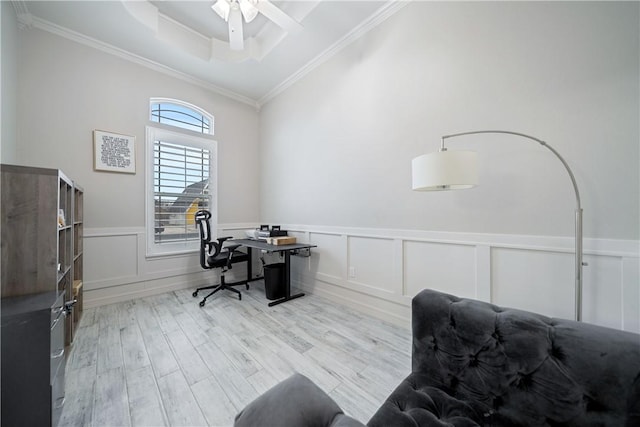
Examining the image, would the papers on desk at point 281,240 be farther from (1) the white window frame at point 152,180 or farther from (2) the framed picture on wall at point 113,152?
(2) the framed picture on wall at point 113,152

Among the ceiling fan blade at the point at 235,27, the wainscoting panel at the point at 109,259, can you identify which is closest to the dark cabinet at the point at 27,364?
the wainscoting panel at the point at 109,259

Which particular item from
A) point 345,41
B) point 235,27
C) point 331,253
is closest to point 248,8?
point 235,27

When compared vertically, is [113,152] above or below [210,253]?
above

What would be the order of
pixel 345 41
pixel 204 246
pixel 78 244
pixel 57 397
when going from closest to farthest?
pixel 57 397 < pixel 78 244 < pixel 345 41 < pixel 204 246

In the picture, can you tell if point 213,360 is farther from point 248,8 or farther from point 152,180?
point 248,8

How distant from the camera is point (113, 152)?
2.89m

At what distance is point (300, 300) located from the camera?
3.04 m

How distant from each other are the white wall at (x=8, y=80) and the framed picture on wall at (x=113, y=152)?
0.61m

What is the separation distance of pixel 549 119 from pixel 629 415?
1.67 m

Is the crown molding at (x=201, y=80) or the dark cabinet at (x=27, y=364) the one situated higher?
the crown molding at (x=201, y=80)

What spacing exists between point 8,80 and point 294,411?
3.63 meters

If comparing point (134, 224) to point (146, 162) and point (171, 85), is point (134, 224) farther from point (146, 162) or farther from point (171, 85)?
point (171, 85)

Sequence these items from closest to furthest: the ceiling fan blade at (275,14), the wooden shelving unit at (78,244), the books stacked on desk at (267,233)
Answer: the ceiling fan blade at (275,14) → the wooden shelving unit at (78,244) → the books stacked on desk at (267,233)

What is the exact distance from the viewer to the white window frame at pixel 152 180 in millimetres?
3168
